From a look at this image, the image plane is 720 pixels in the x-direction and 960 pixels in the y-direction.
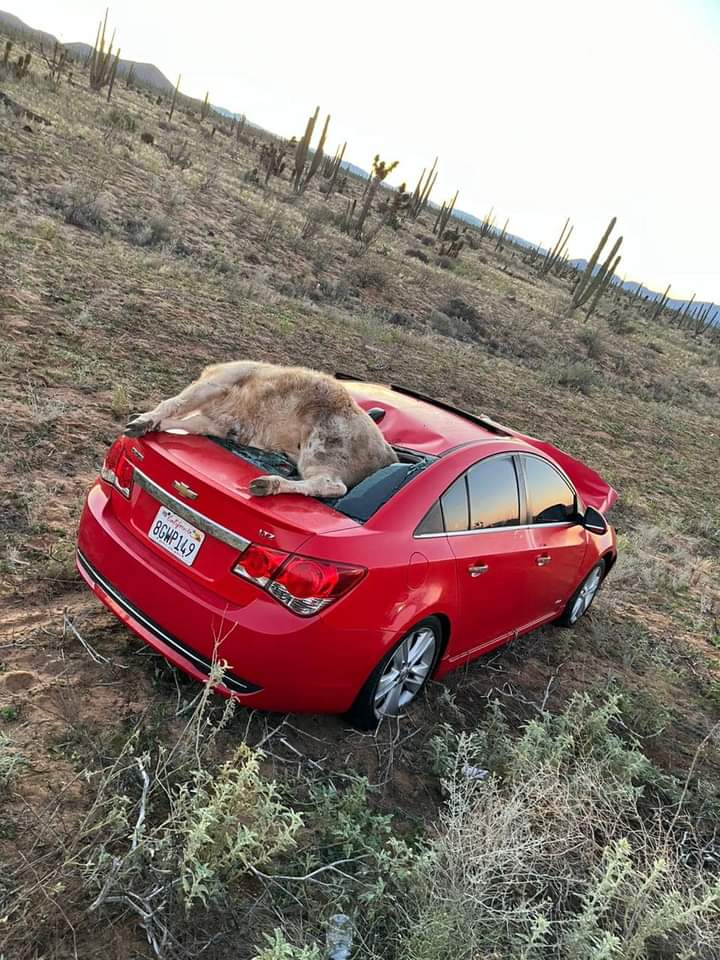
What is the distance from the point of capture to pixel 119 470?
344cm

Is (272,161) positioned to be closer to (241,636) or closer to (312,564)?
(312,564)

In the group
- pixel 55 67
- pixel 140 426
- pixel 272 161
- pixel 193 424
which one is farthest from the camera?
pixel 55 67

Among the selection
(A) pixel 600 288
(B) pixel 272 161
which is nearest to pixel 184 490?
(B) pixel 272 161

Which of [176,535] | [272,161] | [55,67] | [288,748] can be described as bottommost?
[288,748]

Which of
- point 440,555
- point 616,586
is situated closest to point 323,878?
point 440,555

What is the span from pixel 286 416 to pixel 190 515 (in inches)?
36.6

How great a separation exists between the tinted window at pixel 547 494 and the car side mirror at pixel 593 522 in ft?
0.36

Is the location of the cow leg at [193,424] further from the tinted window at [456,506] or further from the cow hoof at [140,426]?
the tinted window at [456,506]

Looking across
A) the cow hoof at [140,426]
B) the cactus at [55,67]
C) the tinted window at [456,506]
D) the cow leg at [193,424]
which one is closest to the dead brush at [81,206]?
the cow leg at [193,424]

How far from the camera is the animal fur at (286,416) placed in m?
3.59

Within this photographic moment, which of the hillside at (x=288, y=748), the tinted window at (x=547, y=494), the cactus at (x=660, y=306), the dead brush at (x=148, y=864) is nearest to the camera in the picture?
the dead brush at (x=148, y=864)

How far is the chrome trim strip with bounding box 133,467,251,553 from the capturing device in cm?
292

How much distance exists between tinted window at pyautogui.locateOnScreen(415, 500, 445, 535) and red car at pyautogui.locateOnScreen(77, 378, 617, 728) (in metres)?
0.01

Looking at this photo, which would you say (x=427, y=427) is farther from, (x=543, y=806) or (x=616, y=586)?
(x=616, y=586)
